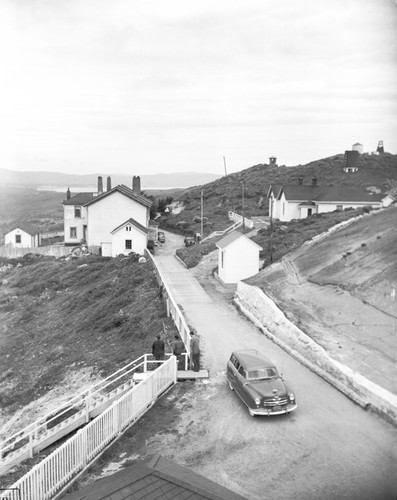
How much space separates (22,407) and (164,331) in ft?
17.8

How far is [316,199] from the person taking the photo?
4638cm

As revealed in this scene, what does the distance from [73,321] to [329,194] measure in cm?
2763

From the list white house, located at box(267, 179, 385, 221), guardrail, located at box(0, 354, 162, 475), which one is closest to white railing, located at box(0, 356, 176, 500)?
guardrail, located at box(0, 354, 162, 475)

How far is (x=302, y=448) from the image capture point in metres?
10.4

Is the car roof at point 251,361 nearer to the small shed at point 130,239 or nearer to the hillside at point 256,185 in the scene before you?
the small shed at point 130,239

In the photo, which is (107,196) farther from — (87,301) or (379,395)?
(379,395)

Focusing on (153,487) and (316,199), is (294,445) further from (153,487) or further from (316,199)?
(316,199)

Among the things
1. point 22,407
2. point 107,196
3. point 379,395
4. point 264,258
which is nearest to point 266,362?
point 379,395

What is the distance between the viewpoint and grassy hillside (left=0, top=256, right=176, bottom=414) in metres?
19.6

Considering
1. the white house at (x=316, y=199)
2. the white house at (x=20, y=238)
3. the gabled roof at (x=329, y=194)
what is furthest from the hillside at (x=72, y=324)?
the gabled roof at (x=329, y=194)

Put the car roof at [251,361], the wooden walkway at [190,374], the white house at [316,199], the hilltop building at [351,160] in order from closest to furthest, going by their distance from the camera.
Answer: the car roof at [251,361] < the wooden walkway at [190,374] < the white house at [316,199] < the hilltop building at [351,160]

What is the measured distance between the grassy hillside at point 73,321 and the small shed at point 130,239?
5.04 feet

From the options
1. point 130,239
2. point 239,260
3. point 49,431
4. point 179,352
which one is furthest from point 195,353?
point 130,239

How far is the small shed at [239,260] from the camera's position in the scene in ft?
86.8
